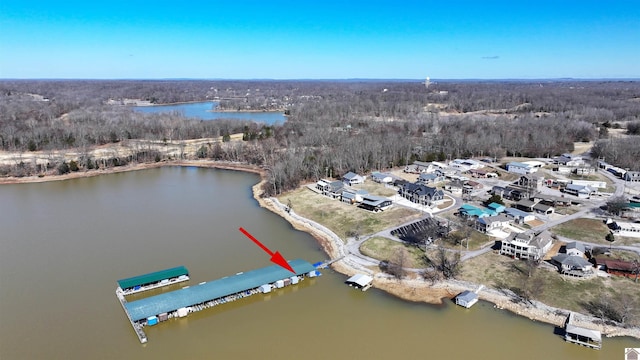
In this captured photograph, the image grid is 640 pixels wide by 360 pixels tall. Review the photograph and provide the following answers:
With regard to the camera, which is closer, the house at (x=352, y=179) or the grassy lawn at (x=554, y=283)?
the grassy lawn at (x=554, y=283)

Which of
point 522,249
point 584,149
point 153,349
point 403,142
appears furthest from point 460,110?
point 153,349

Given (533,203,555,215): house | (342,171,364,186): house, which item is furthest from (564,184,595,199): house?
(342,171,364,186): house

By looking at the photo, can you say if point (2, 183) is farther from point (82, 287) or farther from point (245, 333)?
point (245, 333)

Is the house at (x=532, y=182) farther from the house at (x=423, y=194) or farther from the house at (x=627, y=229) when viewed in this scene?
the house at (x=423, y=194)

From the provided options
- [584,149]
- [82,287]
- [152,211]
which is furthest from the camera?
[584,149]

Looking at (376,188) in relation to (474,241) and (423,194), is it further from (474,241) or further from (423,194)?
(474,241)

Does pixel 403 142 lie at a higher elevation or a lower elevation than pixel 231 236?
higher

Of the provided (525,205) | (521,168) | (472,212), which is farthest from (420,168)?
(472,212)

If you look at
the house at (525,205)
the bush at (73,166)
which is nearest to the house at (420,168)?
the house at (525,205)
